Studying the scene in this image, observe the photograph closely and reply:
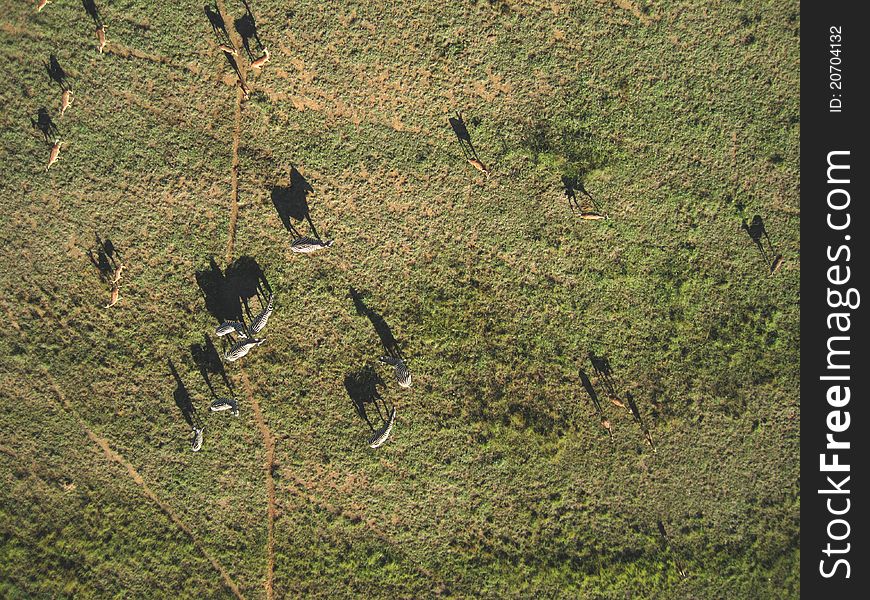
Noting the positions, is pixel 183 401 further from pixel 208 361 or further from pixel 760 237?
pixel 760 237

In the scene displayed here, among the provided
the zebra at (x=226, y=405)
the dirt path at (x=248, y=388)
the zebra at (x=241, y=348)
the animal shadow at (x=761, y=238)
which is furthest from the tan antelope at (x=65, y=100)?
the animal shadow at (x=761, y=238)

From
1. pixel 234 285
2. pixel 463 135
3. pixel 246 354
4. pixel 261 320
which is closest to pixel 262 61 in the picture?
pixel 463 135

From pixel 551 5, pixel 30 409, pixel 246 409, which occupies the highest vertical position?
pixel 551 5

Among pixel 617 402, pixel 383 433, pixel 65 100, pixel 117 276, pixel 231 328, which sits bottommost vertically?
pixel 617 402

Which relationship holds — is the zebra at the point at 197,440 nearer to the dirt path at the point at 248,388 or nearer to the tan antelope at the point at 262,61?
the dirt path at the point at 248,388
